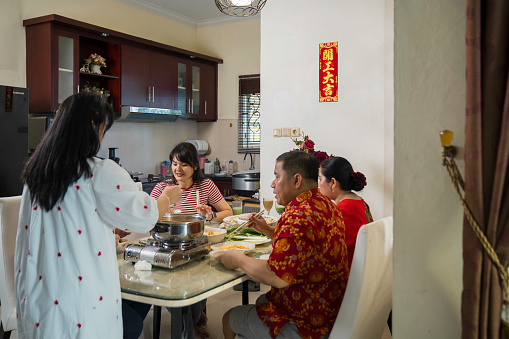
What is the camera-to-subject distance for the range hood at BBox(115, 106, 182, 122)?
4.95 meters

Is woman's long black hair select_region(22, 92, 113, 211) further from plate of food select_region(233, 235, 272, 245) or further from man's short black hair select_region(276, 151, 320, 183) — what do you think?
plate of food select_region(233, 235, 272, 245)

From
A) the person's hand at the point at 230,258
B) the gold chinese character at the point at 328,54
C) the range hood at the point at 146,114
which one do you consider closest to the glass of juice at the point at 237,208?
the person's hand at the point at 230,258

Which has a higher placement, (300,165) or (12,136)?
(12,136)

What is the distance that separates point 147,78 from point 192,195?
2530 millimetres

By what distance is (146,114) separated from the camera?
523 centimetres

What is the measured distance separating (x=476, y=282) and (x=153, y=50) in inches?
194

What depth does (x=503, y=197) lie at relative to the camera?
3.47ft

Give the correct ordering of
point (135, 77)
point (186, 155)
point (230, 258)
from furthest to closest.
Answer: point (135, 77)
point (186, 155)
point (230, 258)

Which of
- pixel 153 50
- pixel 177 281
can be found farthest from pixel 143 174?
pixel 177 281

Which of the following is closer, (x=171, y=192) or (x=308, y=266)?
(x=308, y=266)

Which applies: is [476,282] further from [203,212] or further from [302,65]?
[302,65]

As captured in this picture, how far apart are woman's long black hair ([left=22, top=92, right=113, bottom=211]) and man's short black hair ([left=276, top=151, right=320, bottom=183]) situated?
0.79 metres

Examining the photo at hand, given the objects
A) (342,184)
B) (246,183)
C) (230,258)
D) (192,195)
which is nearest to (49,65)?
(192,195)

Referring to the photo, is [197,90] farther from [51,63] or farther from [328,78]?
[328,78]
